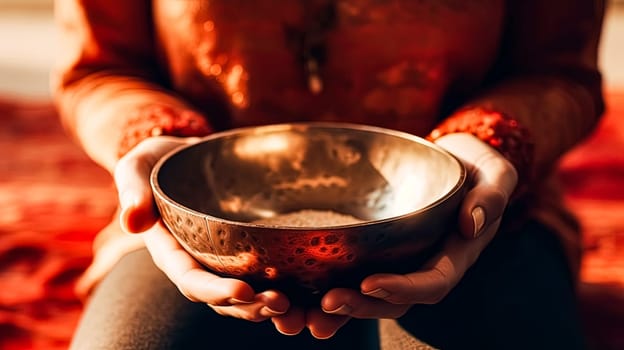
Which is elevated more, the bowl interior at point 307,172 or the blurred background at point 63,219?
the bowl interior at point 307,172

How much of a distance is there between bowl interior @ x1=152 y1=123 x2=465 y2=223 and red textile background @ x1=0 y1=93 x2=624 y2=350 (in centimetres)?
38

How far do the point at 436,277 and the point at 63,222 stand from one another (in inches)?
32.5

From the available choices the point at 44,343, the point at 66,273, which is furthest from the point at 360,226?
the point at 66,273

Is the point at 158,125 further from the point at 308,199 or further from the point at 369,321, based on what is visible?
the point at 369,321

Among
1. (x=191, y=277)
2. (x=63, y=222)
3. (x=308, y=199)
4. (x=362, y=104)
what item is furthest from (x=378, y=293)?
(x=63, y=222)

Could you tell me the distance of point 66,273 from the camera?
41.4 inches

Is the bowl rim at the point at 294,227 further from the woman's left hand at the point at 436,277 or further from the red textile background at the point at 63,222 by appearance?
the red textile background at the point at 63,222

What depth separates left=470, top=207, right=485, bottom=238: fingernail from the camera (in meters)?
0.52

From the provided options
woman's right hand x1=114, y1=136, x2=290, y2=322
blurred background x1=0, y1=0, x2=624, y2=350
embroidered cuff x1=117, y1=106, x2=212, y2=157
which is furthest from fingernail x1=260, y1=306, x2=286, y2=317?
blurred background x1=0, y1=0, x2=624, y2=350

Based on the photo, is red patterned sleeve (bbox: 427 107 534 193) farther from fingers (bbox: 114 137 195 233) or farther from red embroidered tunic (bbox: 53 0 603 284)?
fingers (bbox: 114 137 195 233)

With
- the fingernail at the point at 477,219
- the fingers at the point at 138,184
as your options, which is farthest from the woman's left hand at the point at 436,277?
the fingers at the point at 138,184

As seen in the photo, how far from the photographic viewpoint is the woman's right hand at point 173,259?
1.53 ft

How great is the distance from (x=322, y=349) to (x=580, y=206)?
2.50 feet

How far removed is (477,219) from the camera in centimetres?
52
